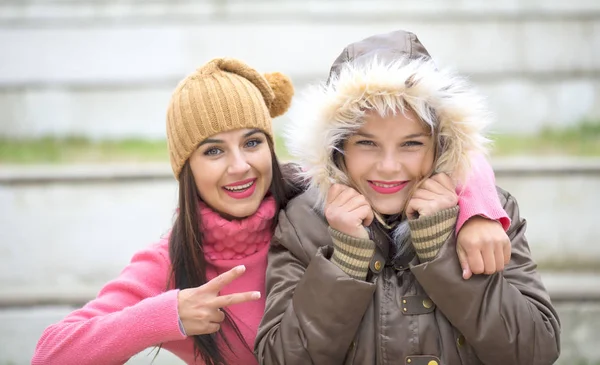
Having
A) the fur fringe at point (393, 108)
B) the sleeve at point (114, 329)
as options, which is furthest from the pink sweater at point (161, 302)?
the fur fringe at point (393, 108)

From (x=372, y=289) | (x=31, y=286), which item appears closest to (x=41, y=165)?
(x=31, y=286)

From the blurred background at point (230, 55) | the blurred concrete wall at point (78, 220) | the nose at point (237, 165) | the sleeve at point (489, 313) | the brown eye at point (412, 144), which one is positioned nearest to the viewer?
the sleeve at point (489, 313)

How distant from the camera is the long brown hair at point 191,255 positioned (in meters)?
1.73

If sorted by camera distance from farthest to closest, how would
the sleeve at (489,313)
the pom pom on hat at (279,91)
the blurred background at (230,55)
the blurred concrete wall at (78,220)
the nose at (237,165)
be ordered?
the blurred background at (230,55), the blurred concrete wall at (78,220), the pom pom on hat at (279,91), the nose at (237,165), the sleeve at (489,313)

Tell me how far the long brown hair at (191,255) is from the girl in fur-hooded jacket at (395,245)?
208mm

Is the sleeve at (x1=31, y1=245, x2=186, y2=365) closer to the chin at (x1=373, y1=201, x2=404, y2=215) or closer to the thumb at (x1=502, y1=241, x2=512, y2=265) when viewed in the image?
the chin at (x1=373, y1=201, x2=404, y2=215)

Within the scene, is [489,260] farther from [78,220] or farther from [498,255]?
[78,220]

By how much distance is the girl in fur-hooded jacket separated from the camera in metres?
1.46

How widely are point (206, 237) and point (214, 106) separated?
32 centimetres

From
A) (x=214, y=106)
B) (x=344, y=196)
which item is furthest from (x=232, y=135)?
(x=344, y=196)

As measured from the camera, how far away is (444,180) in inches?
60.7

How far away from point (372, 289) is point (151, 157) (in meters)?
2.08

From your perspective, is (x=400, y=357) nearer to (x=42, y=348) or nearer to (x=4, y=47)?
(x=42, y=348)

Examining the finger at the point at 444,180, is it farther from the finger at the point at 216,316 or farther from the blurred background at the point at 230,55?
the blurred background at the point at 230,55
